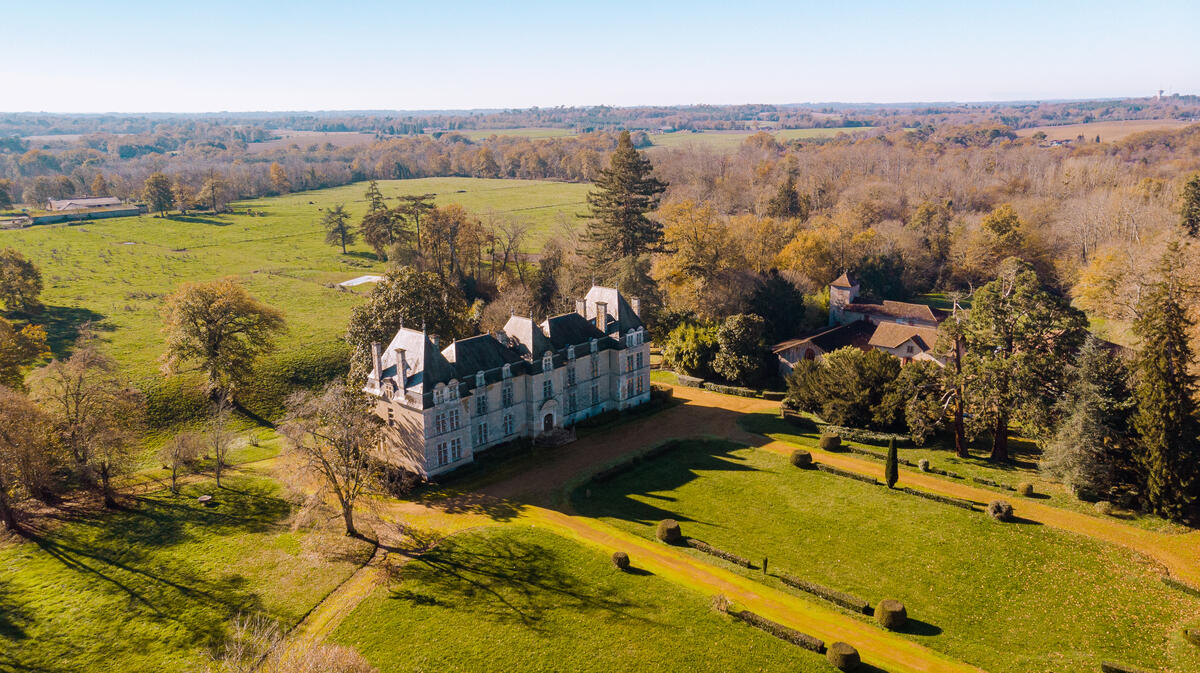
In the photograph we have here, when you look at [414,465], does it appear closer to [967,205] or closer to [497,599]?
[497,599]

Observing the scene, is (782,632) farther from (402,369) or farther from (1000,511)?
(402,369)

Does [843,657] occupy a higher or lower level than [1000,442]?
lower

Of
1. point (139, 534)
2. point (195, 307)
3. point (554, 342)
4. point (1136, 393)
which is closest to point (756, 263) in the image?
point (554, 342)

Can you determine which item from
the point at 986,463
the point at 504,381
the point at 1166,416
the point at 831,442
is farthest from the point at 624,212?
the point at 1166,416

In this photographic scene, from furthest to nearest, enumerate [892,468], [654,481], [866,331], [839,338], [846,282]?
[846,282] → [866,331] → [839,338] → [654,481] → [892,468]

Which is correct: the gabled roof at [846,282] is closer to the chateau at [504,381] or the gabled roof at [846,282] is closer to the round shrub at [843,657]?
the chateau at [504,381]

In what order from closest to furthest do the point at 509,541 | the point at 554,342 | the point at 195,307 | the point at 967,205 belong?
the point at 509,541
the point at 554,342
the point at 195,307
the point at 967,205
